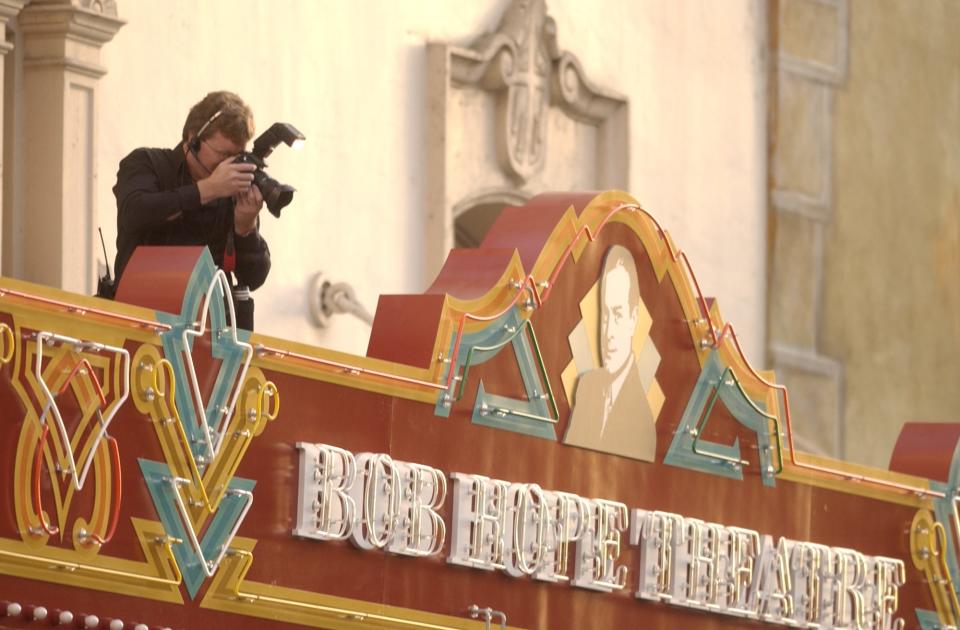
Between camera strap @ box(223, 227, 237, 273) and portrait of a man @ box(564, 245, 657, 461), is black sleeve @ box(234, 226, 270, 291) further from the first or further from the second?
portrait of a man @ box(564, 245, 657, 461)

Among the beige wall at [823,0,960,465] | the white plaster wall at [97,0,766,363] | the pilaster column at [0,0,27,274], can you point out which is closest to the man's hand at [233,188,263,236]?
the pilaster column at [0,0,27,274]

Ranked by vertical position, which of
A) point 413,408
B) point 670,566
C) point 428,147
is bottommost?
point 670,566

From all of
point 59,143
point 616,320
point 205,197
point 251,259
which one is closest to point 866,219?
point 59,143

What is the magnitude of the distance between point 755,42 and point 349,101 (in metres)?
5.03

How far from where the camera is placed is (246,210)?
9.28 m

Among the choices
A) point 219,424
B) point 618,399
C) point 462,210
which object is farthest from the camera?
point 462,210

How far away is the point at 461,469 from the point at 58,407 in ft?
7.41

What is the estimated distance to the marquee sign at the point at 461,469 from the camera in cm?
824

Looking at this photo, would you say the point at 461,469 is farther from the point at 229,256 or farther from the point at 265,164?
the point at 265,164

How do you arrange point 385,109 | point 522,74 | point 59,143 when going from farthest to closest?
point 522,74
point 385,109
point 59,143

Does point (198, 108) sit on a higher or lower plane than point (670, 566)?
higher

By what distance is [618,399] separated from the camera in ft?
35.7

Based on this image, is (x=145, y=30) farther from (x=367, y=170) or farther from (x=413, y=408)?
(x=413, y=408)

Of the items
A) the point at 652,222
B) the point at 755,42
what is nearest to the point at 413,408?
the point at 652,222
